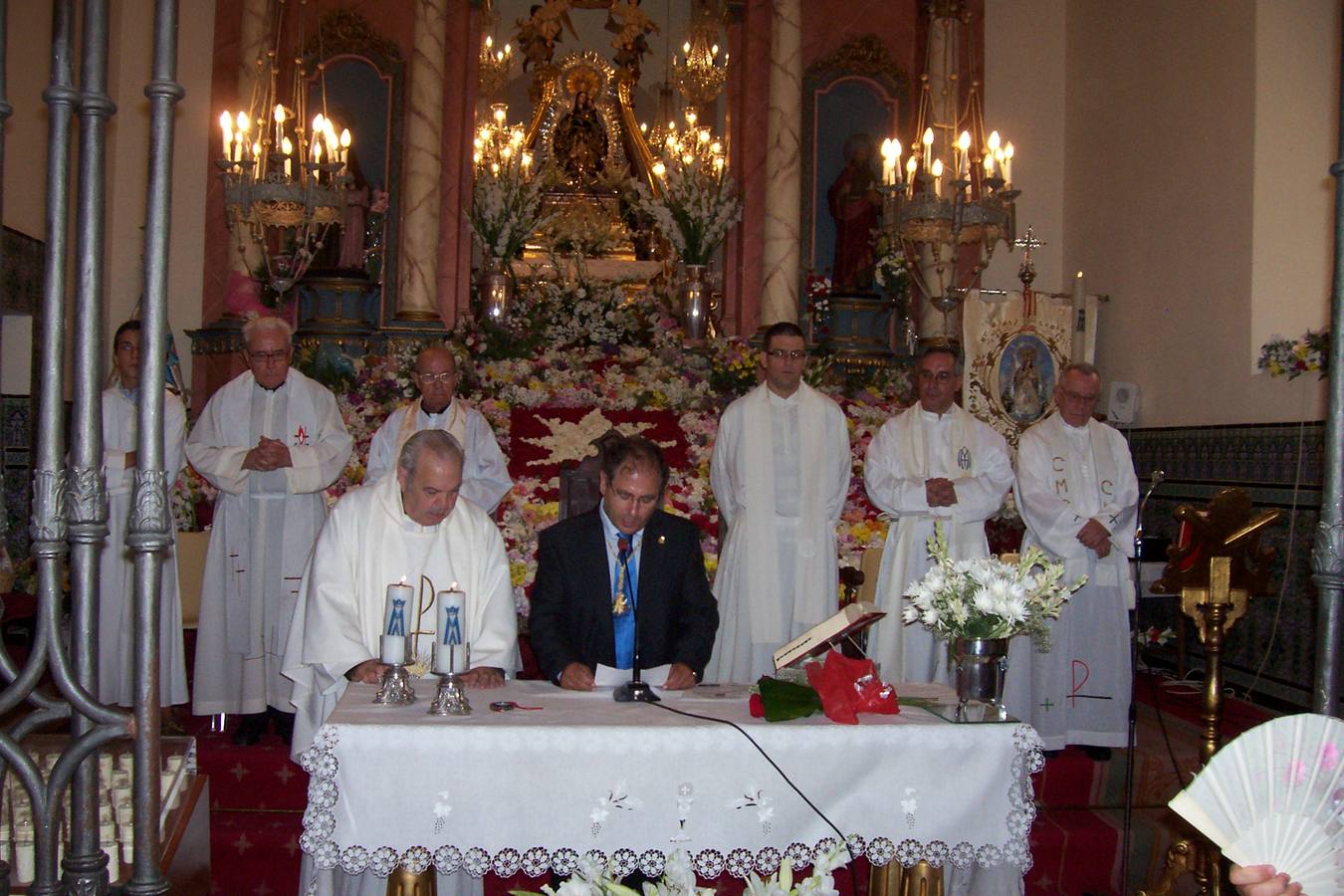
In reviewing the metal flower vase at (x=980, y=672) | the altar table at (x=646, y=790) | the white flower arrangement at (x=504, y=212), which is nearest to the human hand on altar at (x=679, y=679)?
the altar table at (x=646, y=790)

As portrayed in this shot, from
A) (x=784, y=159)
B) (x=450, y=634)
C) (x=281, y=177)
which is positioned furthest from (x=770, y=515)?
(x=784, y=159)

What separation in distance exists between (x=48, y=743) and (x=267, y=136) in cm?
863

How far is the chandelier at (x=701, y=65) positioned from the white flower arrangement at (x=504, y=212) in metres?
2.59

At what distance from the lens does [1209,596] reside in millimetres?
4812

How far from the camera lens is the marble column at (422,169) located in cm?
1227

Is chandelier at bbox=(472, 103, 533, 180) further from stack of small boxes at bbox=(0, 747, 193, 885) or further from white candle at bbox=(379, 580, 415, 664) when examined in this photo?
stack of small boxes at bbox=(0, 747, 193, 885)

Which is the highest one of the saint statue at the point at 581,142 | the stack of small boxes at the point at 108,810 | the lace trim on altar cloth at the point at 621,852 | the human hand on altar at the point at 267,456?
the saint statue at the point at 581,142

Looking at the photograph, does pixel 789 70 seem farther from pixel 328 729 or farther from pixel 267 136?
pixel 328 729

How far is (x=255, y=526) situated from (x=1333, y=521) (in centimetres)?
570

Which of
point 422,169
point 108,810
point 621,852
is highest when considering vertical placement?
point 422,169

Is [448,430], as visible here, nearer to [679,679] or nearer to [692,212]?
[679,679]

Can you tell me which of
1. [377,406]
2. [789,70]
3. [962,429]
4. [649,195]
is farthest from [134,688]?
[649,195]

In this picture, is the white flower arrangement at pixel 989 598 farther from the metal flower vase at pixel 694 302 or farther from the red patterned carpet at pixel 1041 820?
the metal flower vase at pixel 694 302

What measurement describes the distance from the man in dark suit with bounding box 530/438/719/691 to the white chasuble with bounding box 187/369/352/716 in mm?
2360
